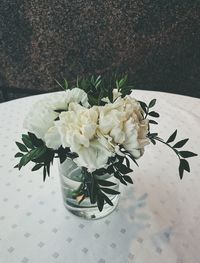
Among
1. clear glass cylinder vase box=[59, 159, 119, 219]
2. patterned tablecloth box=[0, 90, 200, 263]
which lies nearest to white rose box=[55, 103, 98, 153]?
clear glass cylinder vase box=[59, 159, 119, 219]

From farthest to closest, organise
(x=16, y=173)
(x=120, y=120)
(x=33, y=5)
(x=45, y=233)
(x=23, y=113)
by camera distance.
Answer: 1. (x=33, y=5)
2. (x=23, y=113)
3. (x=16, y=173)
4. (x=45, y=233)
5. (x=120, y=120)

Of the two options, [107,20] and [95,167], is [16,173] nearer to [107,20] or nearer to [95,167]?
[95,167]

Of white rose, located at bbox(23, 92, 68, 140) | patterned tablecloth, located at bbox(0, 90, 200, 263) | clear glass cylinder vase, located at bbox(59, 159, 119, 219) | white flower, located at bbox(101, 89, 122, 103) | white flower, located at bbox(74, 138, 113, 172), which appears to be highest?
white flower, located at bbox(101, 89, 122, 103)

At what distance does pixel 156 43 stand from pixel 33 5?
81 centimetres

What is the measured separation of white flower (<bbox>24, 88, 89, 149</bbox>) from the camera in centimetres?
57

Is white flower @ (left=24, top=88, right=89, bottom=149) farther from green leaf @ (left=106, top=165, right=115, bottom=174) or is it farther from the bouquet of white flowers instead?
green leaf @ (left=106, top=165, right=115, bottom=174)

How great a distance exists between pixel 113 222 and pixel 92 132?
0.29m

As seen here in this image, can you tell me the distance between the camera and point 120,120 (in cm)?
55

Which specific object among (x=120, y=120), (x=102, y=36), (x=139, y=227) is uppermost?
(x=120, y=120)

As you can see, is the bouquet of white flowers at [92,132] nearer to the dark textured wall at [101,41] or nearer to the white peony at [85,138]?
the white peony at [85,138]

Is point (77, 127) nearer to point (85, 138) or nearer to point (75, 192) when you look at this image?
point (85, 138)

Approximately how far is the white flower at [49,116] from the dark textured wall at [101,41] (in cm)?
153

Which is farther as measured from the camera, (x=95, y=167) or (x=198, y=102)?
(x=198, y=102)

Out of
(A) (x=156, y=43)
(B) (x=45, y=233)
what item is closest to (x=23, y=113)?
(B) (x=45, y=233)
